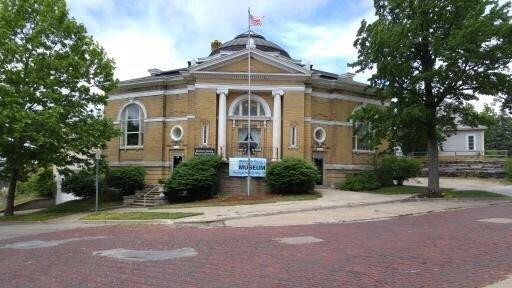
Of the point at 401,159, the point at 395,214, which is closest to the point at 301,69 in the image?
the point at 401,159

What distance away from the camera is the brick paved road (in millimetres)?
8734

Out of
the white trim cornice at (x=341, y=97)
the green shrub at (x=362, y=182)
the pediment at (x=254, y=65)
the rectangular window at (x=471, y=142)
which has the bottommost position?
the green shrub at (x=362, y=182)

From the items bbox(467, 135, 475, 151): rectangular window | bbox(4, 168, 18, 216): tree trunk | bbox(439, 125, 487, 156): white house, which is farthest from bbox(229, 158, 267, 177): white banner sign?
bbox(467, 135, 475, 151): rectangular window

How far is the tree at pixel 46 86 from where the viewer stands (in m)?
24.9

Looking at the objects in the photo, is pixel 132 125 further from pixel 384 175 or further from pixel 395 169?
pixel 395 169

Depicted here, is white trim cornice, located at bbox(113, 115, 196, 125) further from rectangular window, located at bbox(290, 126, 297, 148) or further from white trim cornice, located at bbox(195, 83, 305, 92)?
rectangular window, located at bbox(290, 126, 297, 148)

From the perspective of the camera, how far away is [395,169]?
34406mm

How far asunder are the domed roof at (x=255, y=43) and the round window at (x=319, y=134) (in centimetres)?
797

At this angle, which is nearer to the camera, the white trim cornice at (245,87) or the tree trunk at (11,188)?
the tree trunk at (11,188)

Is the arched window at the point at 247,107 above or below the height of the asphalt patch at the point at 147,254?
above

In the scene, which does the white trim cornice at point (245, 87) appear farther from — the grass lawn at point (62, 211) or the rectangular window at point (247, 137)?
the grass lawn at point (62, 211)

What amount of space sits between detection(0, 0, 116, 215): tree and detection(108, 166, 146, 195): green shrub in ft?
14.7

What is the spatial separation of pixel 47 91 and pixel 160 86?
33.9ft

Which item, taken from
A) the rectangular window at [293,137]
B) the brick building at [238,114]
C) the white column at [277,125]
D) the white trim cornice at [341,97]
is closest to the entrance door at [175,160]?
the brick building at [238,114]
